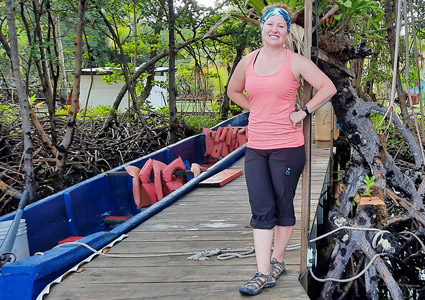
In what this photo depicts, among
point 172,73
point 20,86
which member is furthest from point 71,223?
point 172,73

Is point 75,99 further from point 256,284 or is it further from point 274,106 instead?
point 256,284

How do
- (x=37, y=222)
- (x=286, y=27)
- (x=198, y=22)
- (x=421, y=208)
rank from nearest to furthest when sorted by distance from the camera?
(x=286, y=27)
(x=37, y=222)
(x=421, y=208)
(x=198, y=22)

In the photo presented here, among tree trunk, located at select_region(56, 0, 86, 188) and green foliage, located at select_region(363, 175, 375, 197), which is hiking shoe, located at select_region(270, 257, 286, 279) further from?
tree trunk, located at select_region(56, 0, 86, 188)

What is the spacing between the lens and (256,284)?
8.27 ft

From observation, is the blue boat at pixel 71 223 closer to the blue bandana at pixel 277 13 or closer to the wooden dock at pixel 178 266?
the wooden dock at pixel 178 266

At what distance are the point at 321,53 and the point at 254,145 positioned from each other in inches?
52.3

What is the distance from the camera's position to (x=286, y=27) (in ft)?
8.39

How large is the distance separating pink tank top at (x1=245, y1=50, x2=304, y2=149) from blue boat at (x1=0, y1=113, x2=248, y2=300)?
1.41m

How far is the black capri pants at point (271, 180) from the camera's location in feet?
8.34

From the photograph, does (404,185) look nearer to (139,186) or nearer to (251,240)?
(251,240)

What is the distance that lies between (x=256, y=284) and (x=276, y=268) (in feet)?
0.84

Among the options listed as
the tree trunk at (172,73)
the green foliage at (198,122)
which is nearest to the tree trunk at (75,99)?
the tree trunk at (172,73)

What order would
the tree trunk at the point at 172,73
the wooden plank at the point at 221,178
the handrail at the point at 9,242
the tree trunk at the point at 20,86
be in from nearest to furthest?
1. the handrail at the point at 9,242
2. the tree trunk at the point at 20,86
3. the wooden plank at the point at 221,178
4. the tree trunk at the point at 172,73

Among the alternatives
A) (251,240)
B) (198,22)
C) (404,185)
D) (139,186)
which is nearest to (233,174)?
(139,186)
